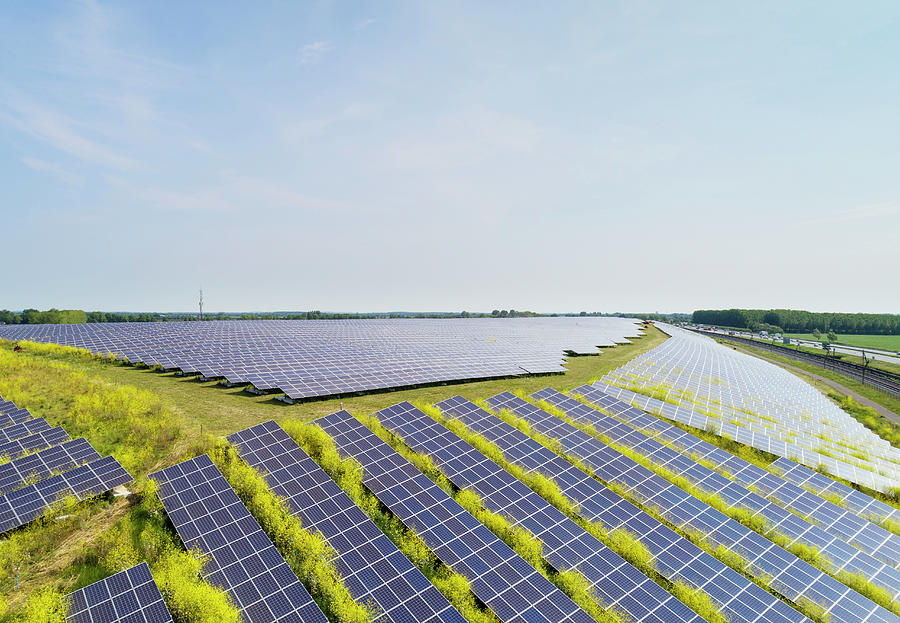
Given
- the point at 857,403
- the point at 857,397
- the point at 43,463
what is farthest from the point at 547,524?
the point at 857,397

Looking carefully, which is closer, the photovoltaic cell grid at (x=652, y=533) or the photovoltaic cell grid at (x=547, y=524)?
the photovoltaic cell grid at (x=547, y=524)

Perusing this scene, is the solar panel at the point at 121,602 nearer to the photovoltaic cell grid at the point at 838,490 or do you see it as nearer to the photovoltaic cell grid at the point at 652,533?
the photovoltaic cell grid at the point at 652,533

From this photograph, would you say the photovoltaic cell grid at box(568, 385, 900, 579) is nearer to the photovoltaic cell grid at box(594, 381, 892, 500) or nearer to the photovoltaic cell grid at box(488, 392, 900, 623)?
the photovoltaic cell grid at box(594, 381, 892, 500)

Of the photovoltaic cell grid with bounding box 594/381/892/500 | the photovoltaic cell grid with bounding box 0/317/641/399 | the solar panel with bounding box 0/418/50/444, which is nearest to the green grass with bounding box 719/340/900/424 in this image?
the photovoltaic cell grid with bounding box 0/317/641/399

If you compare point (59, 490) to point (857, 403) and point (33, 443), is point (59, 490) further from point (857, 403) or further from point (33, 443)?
point (857, 403)

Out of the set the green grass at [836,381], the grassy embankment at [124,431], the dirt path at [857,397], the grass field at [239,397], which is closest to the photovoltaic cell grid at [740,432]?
the grass field at [239,397]

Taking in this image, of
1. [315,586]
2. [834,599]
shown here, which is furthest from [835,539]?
[315,586]
